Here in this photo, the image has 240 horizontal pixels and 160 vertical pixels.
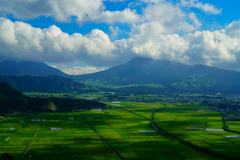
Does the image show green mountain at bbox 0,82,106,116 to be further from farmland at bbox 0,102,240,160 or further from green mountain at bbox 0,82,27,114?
farmland at bbox 0,102,240,160

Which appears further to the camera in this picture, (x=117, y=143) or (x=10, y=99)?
(x=10, y=99)

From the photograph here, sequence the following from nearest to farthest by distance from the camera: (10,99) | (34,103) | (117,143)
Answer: (117,143), (34,103), (10,99)

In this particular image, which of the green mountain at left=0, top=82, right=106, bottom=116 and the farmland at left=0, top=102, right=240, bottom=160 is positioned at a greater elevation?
the green mountain at left=0, top=82, right=106, bottom=116

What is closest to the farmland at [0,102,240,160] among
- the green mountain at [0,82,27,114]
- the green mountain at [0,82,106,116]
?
the green mountain at [0,82,106,116]

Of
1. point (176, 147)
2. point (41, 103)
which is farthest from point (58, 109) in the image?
point (176, 147)

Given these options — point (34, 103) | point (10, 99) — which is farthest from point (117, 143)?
point (10, 99)

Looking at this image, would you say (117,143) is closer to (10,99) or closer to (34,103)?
(34,103)

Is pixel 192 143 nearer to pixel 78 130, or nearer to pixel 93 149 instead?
pixel 93 149

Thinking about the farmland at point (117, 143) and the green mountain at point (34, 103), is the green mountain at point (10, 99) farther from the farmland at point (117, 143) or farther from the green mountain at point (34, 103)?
the farmland at point (117, 143)

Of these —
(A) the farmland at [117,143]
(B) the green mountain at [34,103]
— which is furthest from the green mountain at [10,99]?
(A) the farmland at [117,143]
